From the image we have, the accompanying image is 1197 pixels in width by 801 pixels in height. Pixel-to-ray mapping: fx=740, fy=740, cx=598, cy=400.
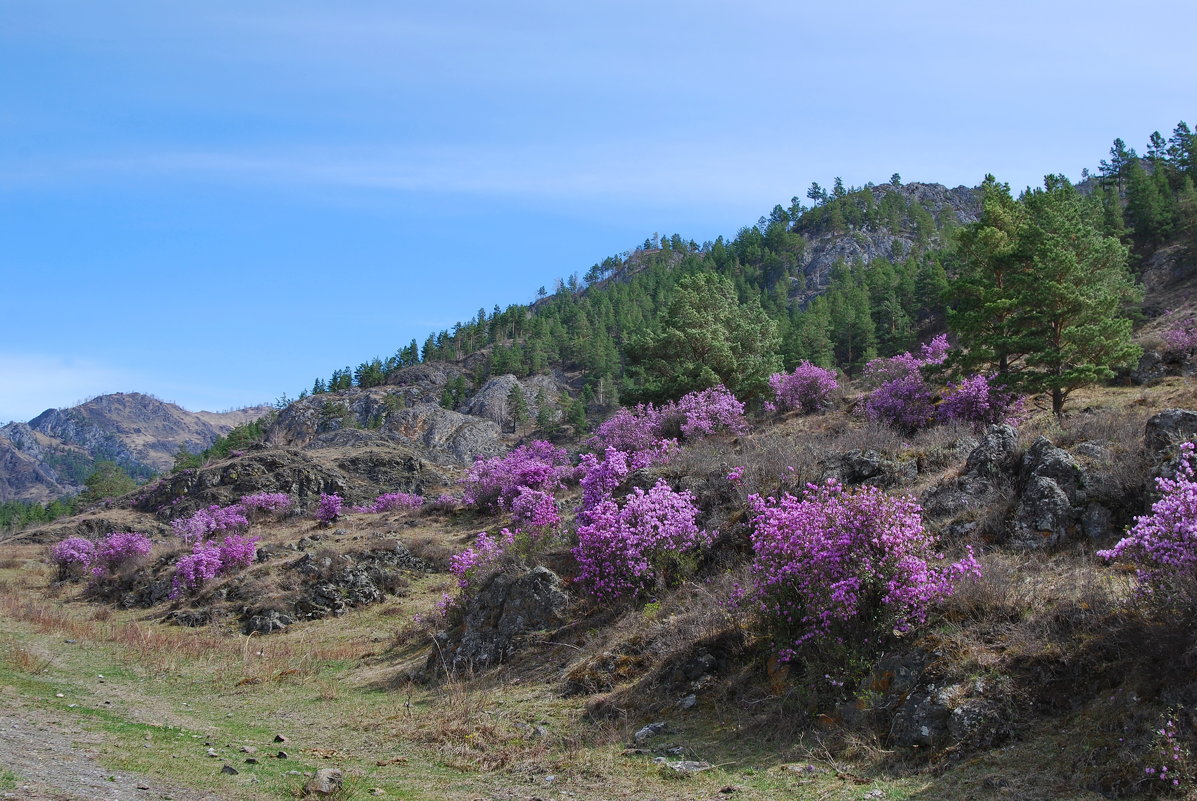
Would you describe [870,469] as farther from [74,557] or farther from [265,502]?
[265,502]

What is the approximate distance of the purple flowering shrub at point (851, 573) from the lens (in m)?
7.62

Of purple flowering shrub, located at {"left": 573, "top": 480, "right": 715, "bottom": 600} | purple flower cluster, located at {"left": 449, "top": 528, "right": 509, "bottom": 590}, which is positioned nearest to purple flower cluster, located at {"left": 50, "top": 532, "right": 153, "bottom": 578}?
purple flower cluster, located at {"left": 449, "top": 528, "right": 509, "bottom": 590}

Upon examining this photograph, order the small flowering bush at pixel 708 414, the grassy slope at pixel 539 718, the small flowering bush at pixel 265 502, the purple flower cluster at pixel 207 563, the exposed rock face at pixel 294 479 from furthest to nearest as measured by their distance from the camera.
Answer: the exposed rock face at pixel 294 479 < the small flowering bush at pixel 265 502 < the small flowering bush at pixel 708 414 < the purple flower cluster at pixel 207 563 < the grassy slope at pixel 539 718

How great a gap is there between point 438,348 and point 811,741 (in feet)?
419

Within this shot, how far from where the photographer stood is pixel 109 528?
4247 cm

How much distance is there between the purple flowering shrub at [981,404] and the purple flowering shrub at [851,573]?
13.5 m

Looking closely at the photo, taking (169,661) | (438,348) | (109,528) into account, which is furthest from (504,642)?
(438,348)

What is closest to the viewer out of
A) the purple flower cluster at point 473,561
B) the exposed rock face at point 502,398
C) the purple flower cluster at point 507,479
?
the purple flower cluster at point 473,561

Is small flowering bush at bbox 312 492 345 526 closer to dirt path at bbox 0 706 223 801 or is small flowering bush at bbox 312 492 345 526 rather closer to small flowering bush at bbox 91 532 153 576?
small flowering bush at bbox 91 532 153 576

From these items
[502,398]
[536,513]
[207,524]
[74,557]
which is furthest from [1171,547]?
[502,398]

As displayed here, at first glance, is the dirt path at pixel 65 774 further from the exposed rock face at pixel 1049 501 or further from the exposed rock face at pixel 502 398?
the exposed rock face at pixel 502 398

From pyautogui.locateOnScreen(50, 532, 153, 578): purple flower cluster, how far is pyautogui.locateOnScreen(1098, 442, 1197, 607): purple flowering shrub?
28.5 metres

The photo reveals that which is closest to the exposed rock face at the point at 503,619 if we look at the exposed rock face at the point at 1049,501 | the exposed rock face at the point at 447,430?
the exposed rock face at the point at 1049,501

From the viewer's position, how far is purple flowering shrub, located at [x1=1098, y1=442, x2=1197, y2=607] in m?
5.72
